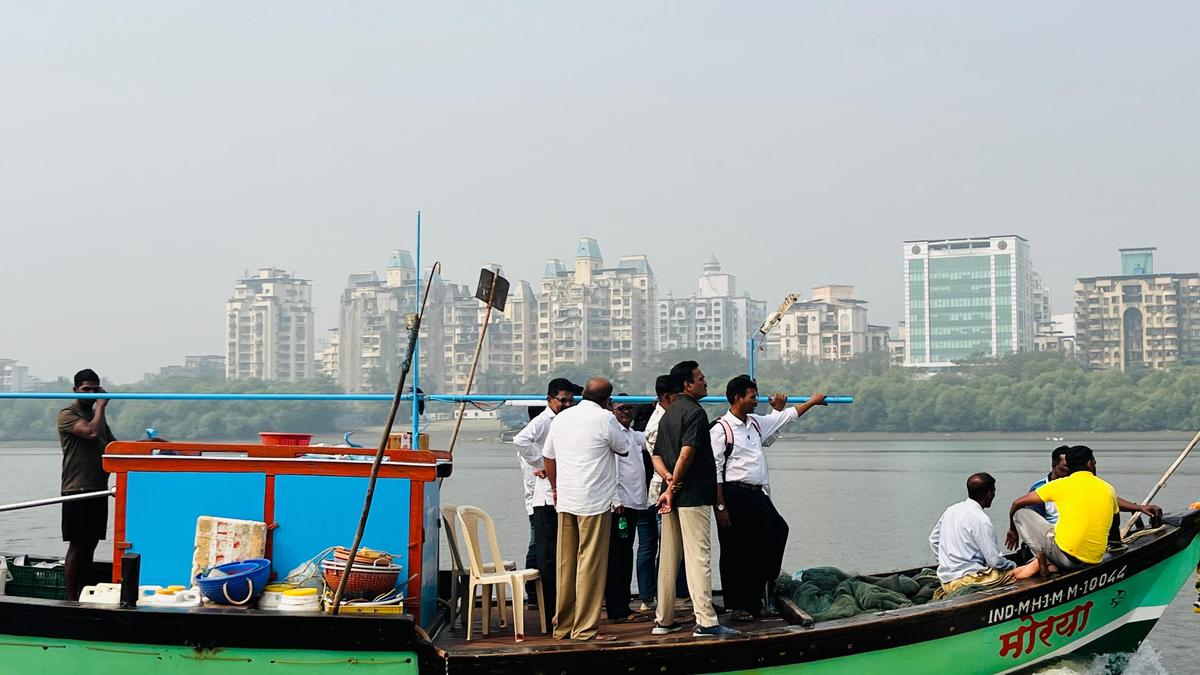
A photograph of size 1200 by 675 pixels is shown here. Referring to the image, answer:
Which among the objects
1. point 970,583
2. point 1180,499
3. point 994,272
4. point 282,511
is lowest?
point 1180,499

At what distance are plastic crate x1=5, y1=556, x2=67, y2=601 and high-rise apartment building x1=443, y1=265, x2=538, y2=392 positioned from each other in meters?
108

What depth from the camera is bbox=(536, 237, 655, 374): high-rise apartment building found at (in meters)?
134

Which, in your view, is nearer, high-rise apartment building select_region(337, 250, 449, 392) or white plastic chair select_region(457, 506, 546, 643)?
white plastic chair select_region(457, 506, 546, 643)

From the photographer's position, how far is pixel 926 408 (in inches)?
3174

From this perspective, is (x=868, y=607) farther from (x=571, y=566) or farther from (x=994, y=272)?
(x=994, y=272)

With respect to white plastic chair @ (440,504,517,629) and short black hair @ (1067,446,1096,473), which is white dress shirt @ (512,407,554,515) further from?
short black hair @ (1067,446,1096,473)

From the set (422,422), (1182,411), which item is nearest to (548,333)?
(1182,411)

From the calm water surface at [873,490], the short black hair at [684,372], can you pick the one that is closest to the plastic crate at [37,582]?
the calm water surface at [873,490]

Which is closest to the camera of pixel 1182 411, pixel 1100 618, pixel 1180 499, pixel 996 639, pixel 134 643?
pixel 134 643

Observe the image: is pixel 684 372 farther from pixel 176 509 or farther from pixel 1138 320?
pixel 1138 320

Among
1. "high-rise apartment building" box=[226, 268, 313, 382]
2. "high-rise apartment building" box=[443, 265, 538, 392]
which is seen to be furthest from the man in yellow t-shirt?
"high-rise apartment building" box=[226, 268, 313, 382]

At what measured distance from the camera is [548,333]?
445ft

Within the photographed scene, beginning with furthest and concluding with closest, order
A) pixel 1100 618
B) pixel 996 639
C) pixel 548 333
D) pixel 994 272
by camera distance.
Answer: pixel 994 272, pixel 548 333, pixel 1100 618, pixel 996 639

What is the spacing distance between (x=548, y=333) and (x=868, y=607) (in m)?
128
